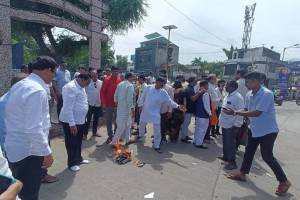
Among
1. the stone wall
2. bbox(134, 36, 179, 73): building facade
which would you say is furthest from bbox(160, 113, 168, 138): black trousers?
bbox(134, 36, 179, 73): building facade

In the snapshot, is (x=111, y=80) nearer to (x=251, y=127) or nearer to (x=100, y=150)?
(x=100, y=150)

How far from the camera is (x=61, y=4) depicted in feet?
38.7

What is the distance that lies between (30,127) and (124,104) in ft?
13.3

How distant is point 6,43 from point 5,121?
24.6 feet

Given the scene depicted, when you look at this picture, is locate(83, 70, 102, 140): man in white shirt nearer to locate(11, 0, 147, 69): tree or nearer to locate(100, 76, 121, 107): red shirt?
locate(100, 76, 121, 107): red shirt

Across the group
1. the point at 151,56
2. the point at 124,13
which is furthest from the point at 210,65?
the point at 124,13

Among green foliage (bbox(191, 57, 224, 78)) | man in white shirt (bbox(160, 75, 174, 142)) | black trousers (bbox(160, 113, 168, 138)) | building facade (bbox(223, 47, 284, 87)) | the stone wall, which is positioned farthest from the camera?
green foliage (bbox(191, 57, 224, 78))

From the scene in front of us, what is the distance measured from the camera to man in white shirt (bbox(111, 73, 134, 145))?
654 centimetres

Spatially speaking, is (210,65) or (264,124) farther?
(210,65)

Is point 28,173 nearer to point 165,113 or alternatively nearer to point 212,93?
point 165,113

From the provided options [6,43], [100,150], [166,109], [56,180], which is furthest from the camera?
[6,43]

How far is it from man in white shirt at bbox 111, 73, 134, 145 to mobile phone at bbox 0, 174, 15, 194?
5027 mm

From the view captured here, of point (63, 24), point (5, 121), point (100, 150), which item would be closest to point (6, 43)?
point (63, 24)

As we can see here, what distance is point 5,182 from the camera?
1.48m
